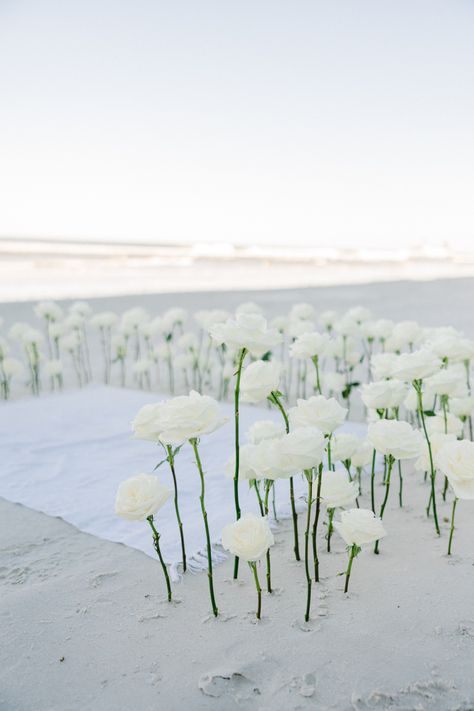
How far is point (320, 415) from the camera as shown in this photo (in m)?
1.81

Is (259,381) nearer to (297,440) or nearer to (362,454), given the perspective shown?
(297,440)

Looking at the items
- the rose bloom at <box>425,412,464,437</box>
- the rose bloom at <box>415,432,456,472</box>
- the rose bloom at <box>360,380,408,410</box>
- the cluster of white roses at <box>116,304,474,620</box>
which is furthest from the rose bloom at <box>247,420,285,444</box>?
the rose bloom at <box>425,412,464,437</box>

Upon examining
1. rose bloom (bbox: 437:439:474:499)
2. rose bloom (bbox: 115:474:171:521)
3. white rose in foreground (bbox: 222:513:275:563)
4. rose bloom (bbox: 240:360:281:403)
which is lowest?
white rose in foreground (bbox: 222:513:275:563)

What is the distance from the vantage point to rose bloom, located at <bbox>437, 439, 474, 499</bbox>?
5.74 ft

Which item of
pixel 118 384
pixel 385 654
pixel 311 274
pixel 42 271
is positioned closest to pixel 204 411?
pixel 385 654

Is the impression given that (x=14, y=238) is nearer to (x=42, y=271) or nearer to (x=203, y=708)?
(x=42, y=271)

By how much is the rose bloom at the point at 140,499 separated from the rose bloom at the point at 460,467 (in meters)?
0.81

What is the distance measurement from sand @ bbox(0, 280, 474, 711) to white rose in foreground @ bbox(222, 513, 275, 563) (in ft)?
0.93

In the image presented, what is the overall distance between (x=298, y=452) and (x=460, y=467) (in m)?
0.51

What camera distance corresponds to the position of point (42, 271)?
1440cm

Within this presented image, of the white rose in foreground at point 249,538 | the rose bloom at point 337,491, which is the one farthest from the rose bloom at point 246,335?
the rose bloom at point 337,491

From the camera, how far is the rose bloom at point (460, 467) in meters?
1.75

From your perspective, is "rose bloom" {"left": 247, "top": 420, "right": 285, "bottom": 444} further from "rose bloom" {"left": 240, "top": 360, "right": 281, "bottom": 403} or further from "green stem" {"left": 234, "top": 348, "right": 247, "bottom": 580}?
"rose bloom" {"left": 240, "top": 360, "right": 281, "bottom": 403}

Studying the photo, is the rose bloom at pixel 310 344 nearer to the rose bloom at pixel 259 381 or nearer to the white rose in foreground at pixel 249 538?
the rose bloom at pixel 259 381
